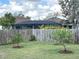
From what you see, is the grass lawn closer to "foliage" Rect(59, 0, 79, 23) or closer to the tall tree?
"foliage" Rect(59, 0, 79, 23)

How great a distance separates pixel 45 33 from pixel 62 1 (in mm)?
16494

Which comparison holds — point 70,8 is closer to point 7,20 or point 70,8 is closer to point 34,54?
point 7,20

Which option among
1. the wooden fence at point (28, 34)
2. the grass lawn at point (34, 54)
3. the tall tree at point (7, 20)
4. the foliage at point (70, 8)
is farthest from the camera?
the tall tree at point (7, 20)

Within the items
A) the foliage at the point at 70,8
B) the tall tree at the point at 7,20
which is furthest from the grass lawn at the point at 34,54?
the tall tree at the point at 7,20

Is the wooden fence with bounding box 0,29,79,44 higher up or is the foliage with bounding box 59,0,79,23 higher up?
the foliage with bounding box 59,0,79,23

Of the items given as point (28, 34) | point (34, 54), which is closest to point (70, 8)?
point (28, 34)

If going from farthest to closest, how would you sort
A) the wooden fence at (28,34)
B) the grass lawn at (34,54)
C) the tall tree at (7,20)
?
1. the tall tree at (7,20)
2. the wooden fence at (28,34)
3. the grass lawn at (34,54)

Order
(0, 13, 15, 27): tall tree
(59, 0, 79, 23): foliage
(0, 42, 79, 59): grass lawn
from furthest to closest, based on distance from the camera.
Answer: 1. (0, 13, 15, 27): tall tree
2. (59, 0, 79, 23): foliage
3. (0, 42, 79, 59): grass lawn

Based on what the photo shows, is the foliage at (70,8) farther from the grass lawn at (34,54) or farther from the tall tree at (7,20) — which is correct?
the grass lawn at (34,54)

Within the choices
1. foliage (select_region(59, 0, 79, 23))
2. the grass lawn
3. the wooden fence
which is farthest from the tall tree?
the grass lawn

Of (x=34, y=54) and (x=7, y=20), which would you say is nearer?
(x=34, y=54)

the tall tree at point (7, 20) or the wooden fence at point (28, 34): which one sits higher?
the tall tree at point (7, 20)

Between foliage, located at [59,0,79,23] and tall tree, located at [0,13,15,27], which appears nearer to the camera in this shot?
foliage, located at [59,0,79,23]

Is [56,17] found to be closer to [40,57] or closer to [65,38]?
[65,38]
